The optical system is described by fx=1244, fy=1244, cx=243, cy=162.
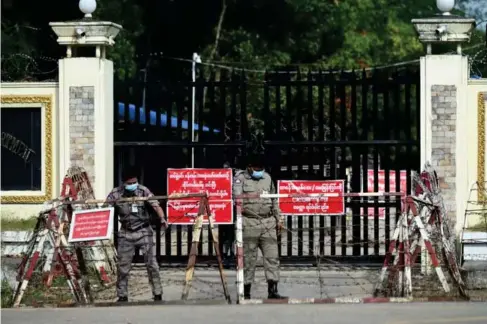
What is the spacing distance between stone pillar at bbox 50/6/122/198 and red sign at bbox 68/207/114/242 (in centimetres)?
295

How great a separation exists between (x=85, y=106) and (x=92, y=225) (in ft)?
11.4

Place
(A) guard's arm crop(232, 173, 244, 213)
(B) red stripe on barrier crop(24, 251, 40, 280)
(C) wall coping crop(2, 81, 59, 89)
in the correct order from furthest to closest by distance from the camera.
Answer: (C) wall coping crop(2, 81, 59, 89)
(A) guard's arm crop(232, 173, 244, 213)
(B) red stripe on barrier crop(24, 251, 40, 280)

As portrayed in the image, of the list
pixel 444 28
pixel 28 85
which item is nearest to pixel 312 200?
pixel 444 28

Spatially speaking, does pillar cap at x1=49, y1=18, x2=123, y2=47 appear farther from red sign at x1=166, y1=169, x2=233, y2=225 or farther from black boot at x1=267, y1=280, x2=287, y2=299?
black boot at x1=267, y1=280, x2=287, y2=299

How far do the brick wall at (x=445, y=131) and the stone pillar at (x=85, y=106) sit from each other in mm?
4793

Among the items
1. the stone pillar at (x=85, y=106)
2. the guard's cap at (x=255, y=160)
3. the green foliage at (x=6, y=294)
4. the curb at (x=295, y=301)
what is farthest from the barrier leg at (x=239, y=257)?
the stone pillar at (x=85, y=106)

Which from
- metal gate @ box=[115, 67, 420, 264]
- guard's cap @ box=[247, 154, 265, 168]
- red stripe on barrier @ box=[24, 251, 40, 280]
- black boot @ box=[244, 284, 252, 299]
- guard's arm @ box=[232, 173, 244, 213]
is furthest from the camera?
metal gate @ box=[115, 67, 420, 264]

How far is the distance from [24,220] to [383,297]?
20.1ft

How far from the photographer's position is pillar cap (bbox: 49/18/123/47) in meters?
18.2

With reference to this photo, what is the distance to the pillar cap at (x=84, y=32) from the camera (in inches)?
716

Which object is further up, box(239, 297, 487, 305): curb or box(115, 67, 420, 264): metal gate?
box(115, 67, 420, 264): metal gate

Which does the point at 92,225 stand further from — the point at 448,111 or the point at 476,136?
the point at 476,136

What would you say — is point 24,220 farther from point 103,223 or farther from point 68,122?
point 103,223

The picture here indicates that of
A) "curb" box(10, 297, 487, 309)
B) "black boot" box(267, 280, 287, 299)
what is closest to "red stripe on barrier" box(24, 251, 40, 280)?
"curb" box(10, 297, 487, 309)
